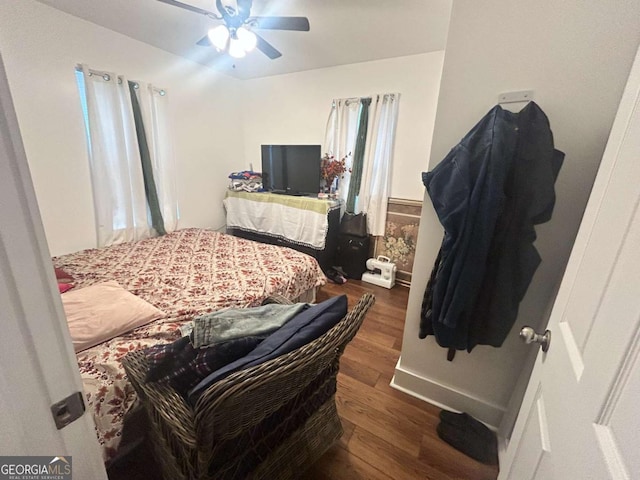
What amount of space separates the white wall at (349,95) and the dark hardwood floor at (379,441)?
2.03 m

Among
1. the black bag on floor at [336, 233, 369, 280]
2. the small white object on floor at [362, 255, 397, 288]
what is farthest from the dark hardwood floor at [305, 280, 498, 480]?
the black bag on floor at [336, 233, 369, 280]

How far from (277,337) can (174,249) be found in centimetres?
198

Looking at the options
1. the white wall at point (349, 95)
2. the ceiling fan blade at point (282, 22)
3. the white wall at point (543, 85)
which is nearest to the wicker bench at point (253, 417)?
the white wall at point (543, 85)

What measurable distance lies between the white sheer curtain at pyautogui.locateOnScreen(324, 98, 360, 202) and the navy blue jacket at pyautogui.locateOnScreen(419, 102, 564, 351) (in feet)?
7.09

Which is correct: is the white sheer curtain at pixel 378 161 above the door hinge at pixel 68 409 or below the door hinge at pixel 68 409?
above

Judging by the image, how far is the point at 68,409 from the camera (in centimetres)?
45

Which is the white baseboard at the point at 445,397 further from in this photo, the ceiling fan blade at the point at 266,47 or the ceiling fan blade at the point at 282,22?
the ceiling fan blade at the point at 266,47

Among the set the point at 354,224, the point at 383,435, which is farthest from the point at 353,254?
the point at 383,435

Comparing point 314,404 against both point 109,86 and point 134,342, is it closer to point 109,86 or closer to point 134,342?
point 134,342

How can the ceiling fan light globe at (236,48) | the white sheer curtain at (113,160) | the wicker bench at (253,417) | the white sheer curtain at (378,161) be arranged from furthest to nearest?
the white sheer curtain at (378,161) < the white sheer curtain at (113,160) < the ceiling fan light globe at (236,48) < the wicker bench at (253,417)

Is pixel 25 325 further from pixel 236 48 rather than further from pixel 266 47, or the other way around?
pixel 266 47

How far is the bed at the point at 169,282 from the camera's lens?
1.03m

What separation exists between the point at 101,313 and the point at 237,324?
837 millimetres

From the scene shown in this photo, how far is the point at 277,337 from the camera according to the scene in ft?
2.84
